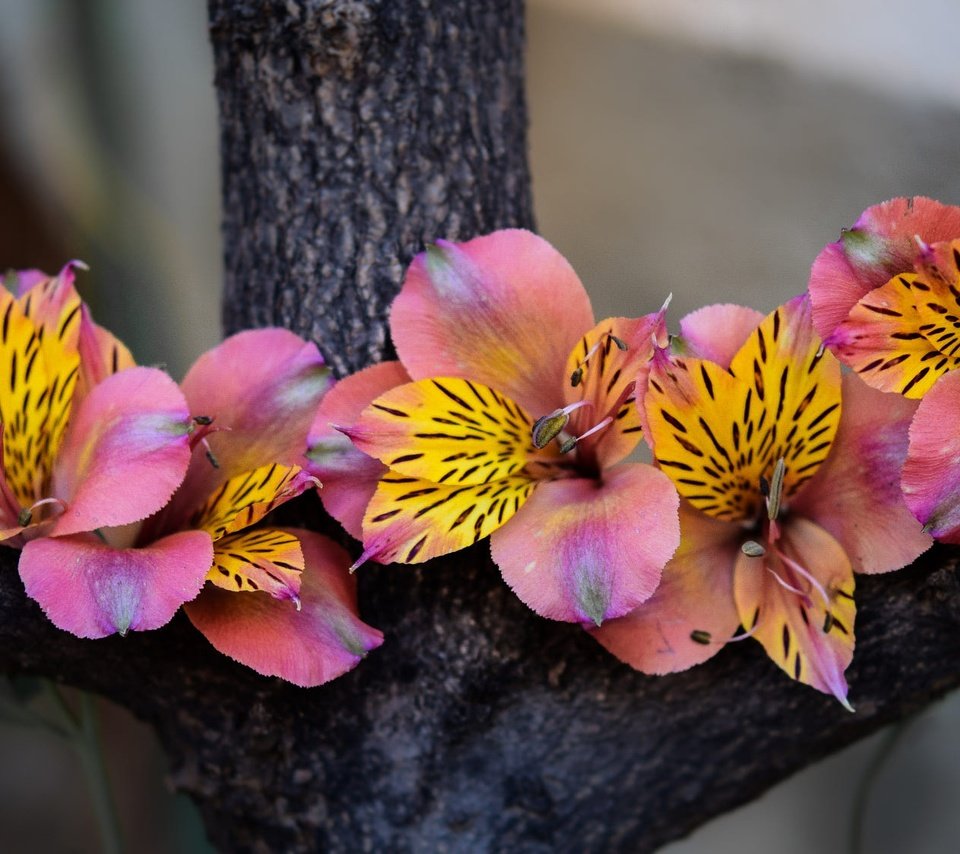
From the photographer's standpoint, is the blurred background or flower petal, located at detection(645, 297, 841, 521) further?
the blurred background

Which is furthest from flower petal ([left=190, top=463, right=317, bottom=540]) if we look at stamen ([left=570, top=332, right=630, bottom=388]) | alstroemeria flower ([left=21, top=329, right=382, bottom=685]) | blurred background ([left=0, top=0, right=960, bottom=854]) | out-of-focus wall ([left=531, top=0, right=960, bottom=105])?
out-of-focus wall ([left=531, top=0, right=960, bottom=105])

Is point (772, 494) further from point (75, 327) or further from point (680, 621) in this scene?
point (75, 327)

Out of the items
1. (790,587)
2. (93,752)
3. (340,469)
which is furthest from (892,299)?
(93,752)

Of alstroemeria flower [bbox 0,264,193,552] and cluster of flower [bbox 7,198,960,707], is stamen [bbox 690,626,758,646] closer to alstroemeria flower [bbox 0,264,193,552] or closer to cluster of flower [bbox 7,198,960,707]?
cluster of flower [bbox 7,198,960,707]

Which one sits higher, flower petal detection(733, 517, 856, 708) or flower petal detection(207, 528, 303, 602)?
flower petal detection(207, 528, 303, 602)

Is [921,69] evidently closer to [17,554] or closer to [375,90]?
[375,90]

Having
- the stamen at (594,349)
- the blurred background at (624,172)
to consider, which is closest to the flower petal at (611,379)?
the stamen at (594,349)
